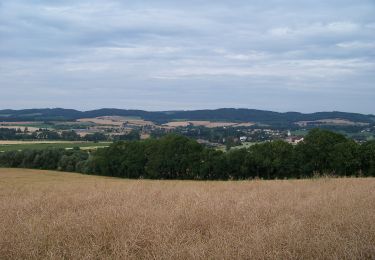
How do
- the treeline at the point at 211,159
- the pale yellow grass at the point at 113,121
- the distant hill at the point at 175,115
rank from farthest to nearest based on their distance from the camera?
the distant hill at the point at 175,115 < the pale yellow grass at the point at 113,121 < the treeline at the point at 211,159

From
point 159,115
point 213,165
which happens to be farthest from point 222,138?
point 159,115

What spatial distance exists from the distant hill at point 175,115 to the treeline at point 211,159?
235 feet

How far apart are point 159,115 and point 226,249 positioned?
144 metres

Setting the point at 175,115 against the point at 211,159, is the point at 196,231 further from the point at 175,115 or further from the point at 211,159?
the point at 175,115

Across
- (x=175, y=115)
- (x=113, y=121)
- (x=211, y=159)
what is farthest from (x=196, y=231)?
(x=175, y=115)

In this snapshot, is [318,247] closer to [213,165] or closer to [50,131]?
[213,165]

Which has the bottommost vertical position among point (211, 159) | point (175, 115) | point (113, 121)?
point (211, 159)

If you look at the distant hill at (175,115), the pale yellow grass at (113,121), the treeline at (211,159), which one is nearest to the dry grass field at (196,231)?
the treeline at (211,159)

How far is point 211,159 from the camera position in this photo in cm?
5291

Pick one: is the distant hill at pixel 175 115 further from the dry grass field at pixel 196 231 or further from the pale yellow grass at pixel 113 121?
the dry grass field at pixel 196 231

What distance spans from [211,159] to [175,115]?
318 ft

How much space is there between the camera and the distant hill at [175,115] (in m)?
129

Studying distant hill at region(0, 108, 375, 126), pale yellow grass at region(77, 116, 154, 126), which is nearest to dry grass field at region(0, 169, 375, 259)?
pale yellow grass at region(77, 116, 154, 126)

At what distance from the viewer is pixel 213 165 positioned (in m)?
52.2
